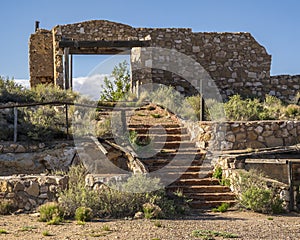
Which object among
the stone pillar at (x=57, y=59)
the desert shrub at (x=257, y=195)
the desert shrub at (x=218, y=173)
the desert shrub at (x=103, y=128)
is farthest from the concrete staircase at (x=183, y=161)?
the stone pillar at (x=57, y=59)

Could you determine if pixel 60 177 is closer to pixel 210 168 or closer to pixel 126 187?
pixel 126 187

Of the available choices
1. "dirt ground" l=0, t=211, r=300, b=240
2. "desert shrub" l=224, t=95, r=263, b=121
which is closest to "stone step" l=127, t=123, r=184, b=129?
"desert shrub" l=224, t=95, r=263, b=121

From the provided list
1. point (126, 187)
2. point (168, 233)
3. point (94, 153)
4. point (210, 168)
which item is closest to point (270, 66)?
point (210, 168)

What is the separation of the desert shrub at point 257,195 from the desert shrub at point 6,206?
4953 mm

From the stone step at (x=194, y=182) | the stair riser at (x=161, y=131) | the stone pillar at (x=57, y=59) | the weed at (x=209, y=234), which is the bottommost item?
the weed at (x=209, y=234)

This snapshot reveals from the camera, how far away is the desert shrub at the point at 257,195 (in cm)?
1093

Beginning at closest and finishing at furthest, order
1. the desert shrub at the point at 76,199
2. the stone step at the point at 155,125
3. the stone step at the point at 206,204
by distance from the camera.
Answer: the desert shrub at the point at 76,199, the stone step at the point at 206,204, the stone step at the point at 155,125

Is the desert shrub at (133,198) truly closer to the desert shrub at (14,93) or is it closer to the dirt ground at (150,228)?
the dirt ground at (150,228)

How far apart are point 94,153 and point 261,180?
4193 mm

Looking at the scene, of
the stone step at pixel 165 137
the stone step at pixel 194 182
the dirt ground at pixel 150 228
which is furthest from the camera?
the stone step at pixel 165 137

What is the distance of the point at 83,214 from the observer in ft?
30.3

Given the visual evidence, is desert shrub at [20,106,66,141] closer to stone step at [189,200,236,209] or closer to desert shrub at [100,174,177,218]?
desert shrub at [100,174,177,218]

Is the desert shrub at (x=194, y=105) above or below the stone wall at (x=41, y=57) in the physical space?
below

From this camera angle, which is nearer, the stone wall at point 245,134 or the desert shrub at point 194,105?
the stone wall at point 245,134
